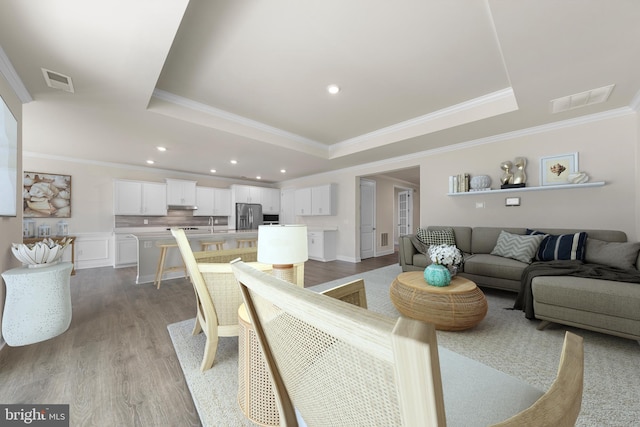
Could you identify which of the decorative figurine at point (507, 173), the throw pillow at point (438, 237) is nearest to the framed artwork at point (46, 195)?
the throw pillow at point (438, 237)

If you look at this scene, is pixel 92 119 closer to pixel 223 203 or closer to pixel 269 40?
pixel 269 40

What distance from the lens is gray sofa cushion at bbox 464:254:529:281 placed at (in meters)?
2.96

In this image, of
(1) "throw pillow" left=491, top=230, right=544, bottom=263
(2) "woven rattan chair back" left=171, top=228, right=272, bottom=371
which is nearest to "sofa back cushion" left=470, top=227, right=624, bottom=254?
(1) "throw pillow" left=491, top=230, right=544, bottom=263

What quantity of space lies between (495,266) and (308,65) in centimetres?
322

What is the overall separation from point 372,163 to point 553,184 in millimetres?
3064

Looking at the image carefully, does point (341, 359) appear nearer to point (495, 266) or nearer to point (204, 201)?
point (495, 266)

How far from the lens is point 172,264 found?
437 centimetres

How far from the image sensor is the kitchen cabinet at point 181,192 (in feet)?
20.6

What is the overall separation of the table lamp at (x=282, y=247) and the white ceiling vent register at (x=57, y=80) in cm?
243

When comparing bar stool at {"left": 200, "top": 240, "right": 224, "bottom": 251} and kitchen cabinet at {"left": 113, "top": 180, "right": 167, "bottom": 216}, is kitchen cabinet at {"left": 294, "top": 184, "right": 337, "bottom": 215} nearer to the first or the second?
bar stool at {"left": 200, "top": 240, "right": 224, "bottom": 251}

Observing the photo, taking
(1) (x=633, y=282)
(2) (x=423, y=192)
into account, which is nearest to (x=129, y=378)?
(1) (x=633, y=282)

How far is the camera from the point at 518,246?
3.24 metres

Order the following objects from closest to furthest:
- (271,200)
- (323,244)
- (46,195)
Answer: (46,195) → (323,244) → (271,200)

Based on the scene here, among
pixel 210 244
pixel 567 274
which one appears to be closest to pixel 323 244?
pixel 210 244
